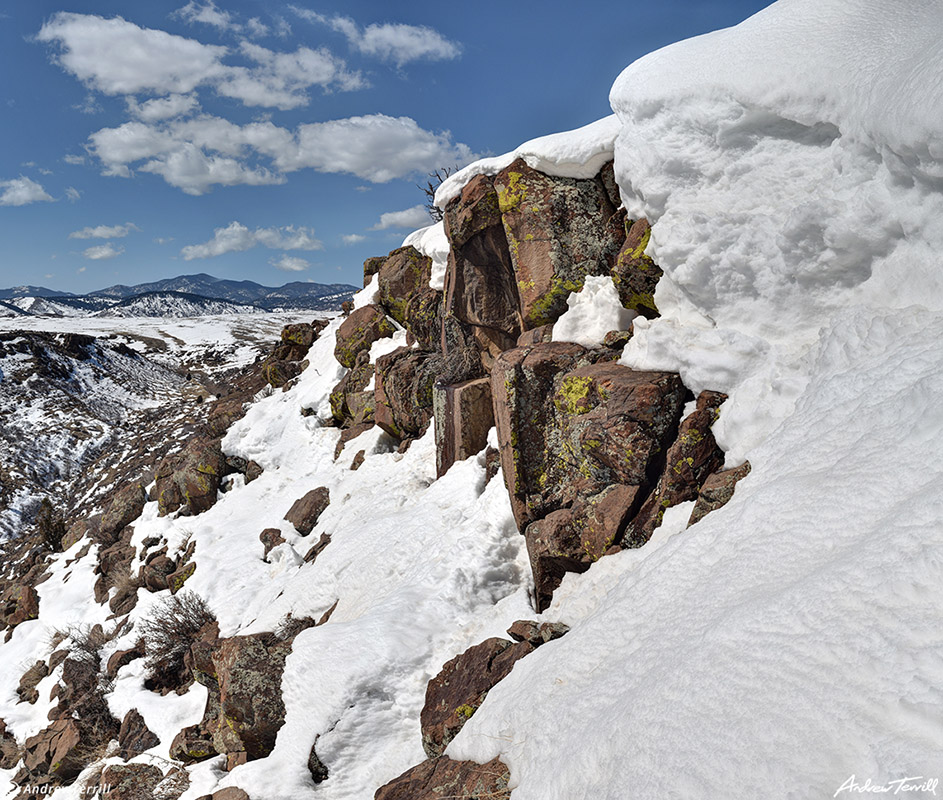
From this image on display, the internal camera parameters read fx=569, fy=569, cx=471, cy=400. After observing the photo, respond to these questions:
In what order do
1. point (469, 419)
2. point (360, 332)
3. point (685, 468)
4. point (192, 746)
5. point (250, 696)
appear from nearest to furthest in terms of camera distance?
point (685, 468) → point (250, 696) → point (192, 746) → point (469, 419) → point (360, 332)

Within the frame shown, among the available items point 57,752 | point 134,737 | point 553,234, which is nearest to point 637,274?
point 553,234

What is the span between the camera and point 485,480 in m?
11.1

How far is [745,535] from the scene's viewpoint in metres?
5.00

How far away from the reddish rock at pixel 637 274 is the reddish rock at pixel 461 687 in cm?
566

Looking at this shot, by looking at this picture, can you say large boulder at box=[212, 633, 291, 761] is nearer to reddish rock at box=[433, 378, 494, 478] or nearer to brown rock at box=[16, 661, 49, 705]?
reddish rock at box=[433, 378, 494, 478]

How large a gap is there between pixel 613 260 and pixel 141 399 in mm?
61712

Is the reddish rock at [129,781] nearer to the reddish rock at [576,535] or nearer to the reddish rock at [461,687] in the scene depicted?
the reddish rock at [461,687]

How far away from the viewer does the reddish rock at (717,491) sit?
19.9ft

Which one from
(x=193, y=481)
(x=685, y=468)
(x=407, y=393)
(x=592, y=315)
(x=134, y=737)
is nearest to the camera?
(x=685, y=468)

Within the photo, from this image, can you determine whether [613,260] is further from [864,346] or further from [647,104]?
[864,346]

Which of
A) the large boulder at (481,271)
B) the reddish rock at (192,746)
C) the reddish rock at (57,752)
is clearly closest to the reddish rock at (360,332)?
the large boulder at (481,271)

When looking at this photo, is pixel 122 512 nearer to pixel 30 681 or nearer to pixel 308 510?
pixel 30 681

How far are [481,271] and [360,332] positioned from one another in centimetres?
934

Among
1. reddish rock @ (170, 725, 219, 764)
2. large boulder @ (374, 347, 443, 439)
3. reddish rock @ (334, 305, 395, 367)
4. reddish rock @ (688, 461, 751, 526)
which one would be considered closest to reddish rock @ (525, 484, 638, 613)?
reddish rock @ (688, 461, 751, 526)
